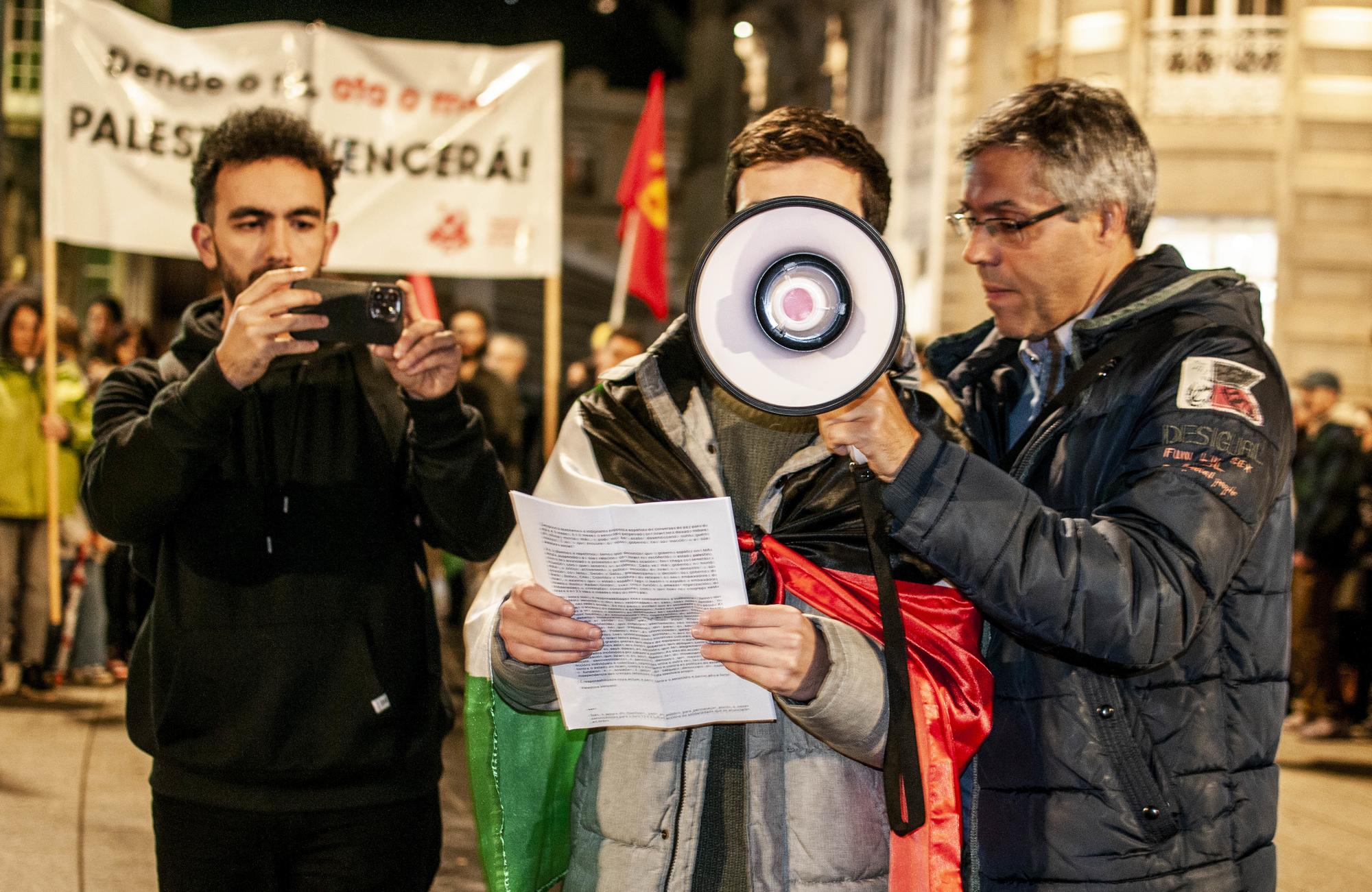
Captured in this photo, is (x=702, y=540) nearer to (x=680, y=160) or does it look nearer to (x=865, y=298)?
(x=865, y=298)

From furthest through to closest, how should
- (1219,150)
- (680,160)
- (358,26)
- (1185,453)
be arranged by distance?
(680,160), (358,26), (1219,150), (1185,453)

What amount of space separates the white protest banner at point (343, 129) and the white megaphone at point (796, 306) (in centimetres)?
343

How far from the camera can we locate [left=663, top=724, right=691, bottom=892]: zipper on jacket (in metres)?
1.96

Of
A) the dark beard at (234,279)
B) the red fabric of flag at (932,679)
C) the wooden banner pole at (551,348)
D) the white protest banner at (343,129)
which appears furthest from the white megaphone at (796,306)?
the wooden banner pole at (551,348)

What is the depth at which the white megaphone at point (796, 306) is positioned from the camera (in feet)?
5.65

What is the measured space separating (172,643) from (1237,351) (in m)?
1.85

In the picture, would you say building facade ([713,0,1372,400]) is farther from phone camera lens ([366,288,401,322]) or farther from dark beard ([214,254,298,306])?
phone camera lens ([366,288,401,322])

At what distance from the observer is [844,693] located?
185 centimetres

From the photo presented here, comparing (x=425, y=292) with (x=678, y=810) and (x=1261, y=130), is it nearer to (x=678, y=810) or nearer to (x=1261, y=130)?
(x=678, y=810)

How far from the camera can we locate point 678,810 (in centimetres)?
198

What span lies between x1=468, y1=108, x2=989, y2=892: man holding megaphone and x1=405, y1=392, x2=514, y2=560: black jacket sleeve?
0.87 feet

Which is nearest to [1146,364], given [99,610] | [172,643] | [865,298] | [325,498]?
[865,298]

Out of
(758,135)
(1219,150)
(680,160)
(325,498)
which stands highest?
(680,160)

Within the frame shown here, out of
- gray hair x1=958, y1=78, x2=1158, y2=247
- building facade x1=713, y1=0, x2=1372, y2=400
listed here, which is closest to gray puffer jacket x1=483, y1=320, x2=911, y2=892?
gray hair x1=958, y1=78, x2=1158, y2=247
